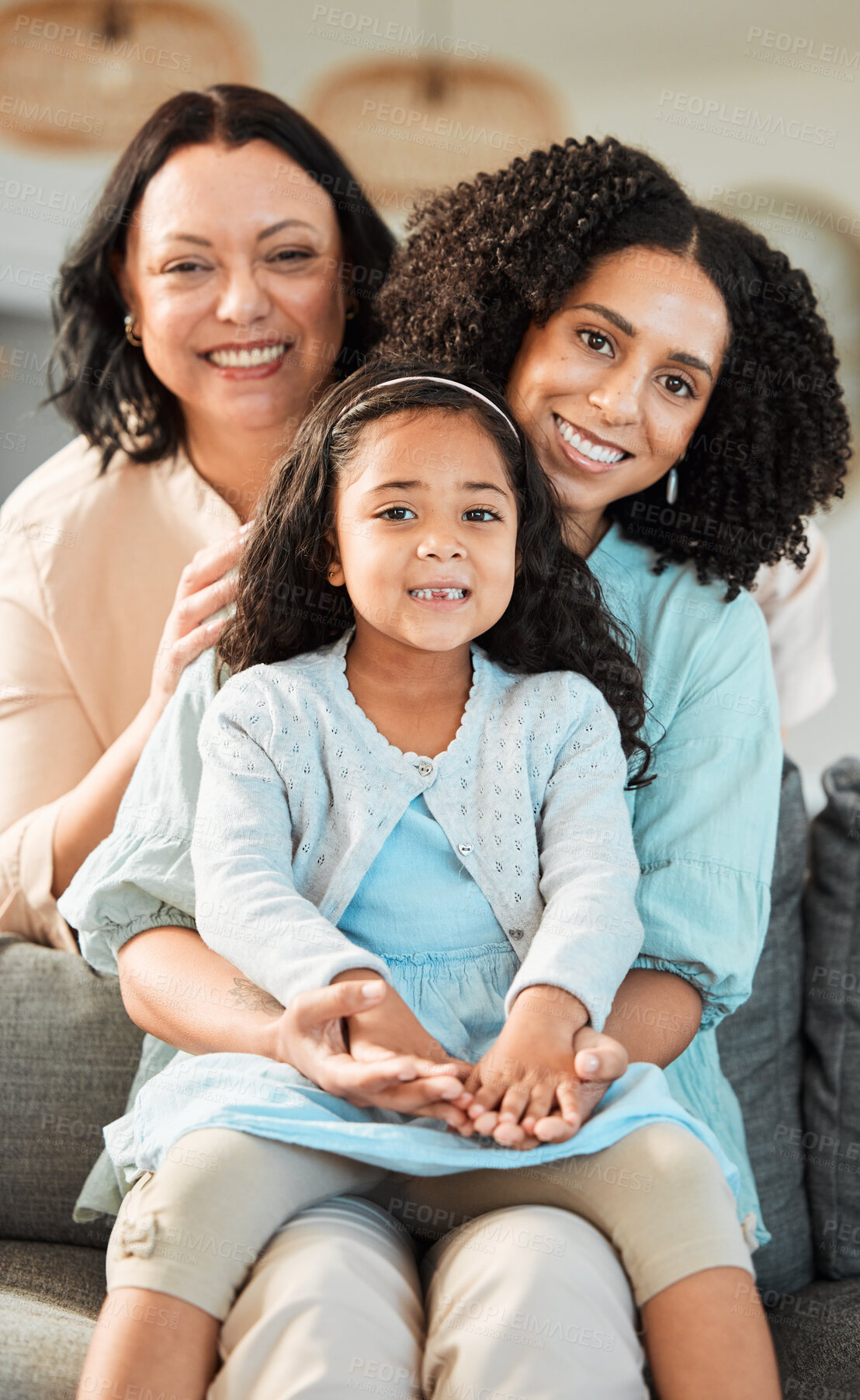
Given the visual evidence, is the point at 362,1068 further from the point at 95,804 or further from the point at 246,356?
the point at 246,356

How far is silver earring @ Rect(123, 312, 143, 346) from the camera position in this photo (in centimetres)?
188

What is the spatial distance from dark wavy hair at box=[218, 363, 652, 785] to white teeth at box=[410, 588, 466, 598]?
0.15m

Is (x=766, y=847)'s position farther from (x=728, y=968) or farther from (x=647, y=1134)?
(x=647, y=1134)

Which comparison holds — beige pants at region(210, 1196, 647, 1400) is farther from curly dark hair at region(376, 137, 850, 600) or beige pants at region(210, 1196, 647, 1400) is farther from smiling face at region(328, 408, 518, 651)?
curly dark hair at region(376, 137, 850, 600)

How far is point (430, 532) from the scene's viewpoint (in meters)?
1.19

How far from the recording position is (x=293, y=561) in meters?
1.34

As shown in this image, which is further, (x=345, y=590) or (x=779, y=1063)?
(x=779, y=1063)

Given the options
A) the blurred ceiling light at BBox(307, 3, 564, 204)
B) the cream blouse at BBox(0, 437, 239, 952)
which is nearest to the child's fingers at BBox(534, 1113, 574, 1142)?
the cream blouse at BBox(0, 437, 239, 952)

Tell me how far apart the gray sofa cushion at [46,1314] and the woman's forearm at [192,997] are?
280mm

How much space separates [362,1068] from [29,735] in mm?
999

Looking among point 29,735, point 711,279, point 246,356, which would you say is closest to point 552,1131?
point 711,279

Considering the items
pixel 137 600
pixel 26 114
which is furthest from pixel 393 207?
pixel 137 600

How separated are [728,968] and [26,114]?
224cm

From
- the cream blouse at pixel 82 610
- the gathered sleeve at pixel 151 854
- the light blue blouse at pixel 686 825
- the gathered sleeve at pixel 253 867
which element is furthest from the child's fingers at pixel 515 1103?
the cream blouse at pixel 82 610
